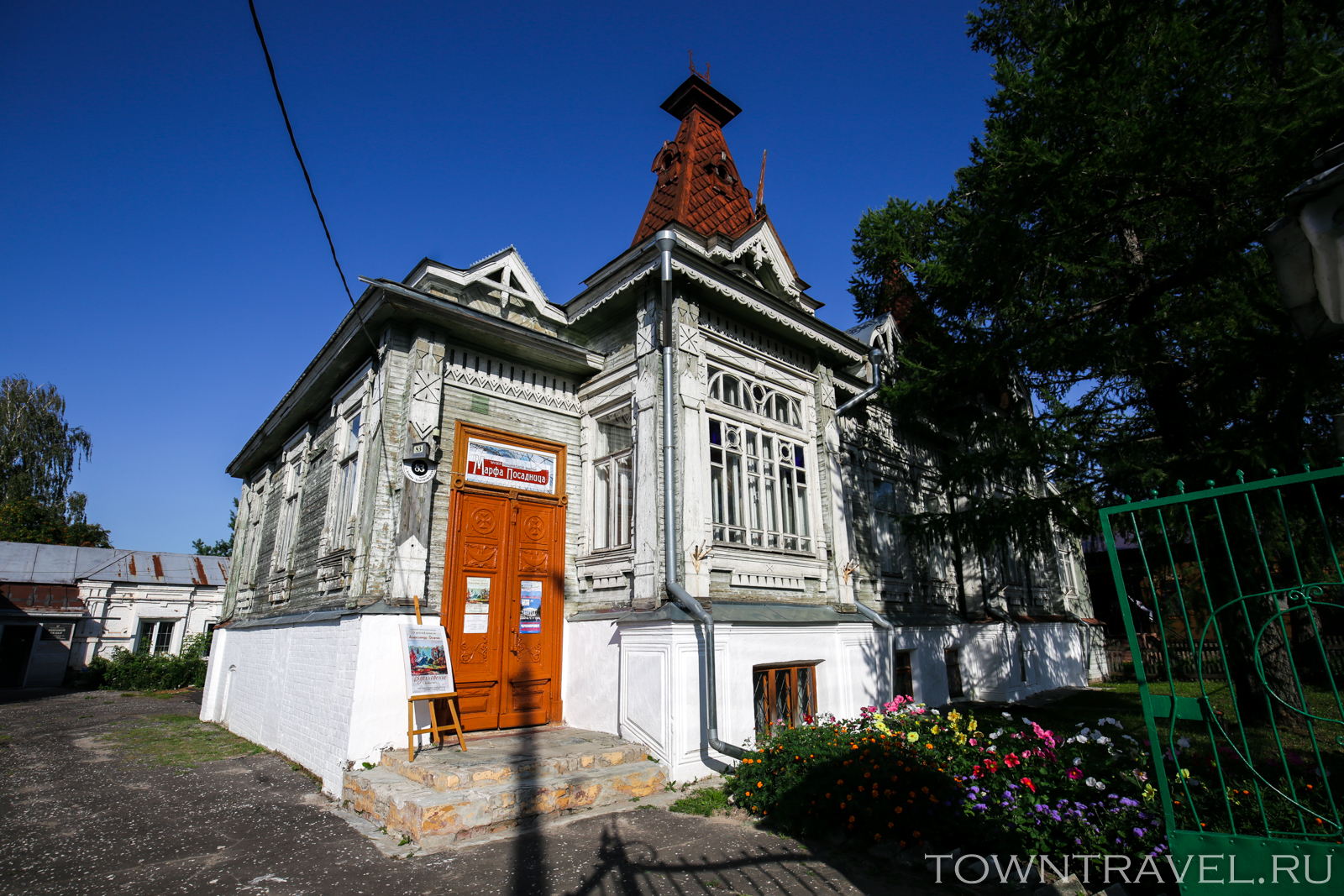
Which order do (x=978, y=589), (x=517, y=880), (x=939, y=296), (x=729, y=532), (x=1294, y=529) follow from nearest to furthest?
(x=517, y=880) → (x=1294, y=529) → (x=729, y=532) → (x=939, y=296) → (x=978, y=589)

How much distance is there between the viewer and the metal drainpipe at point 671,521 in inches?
297

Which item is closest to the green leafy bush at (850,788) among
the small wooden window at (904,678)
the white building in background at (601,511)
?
the white building in background at (601,511)

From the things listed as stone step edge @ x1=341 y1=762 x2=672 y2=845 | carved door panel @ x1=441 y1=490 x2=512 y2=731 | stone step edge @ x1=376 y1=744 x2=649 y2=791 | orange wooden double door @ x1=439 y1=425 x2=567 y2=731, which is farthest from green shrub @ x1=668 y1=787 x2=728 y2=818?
carved door panel @ x1=441 y1=490 x2=512 y2=731

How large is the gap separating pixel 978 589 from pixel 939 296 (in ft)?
22.8

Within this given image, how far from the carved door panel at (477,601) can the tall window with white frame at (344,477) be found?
174cm

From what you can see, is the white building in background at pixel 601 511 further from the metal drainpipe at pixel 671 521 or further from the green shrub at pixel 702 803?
the green shrub at pixel 702 803

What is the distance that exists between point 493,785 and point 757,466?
18.3 ft

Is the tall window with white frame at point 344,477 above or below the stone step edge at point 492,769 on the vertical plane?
above

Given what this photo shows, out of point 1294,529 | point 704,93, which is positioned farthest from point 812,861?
point 704,93

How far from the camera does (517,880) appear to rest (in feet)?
16.2

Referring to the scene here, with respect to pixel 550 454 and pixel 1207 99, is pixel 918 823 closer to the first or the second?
pixel 550 454

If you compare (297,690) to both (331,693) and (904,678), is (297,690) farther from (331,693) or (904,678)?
(904,678)

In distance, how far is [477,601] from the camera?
28.1ft

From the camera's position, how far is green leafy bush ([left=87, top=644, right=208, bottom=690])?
80.8 feet
